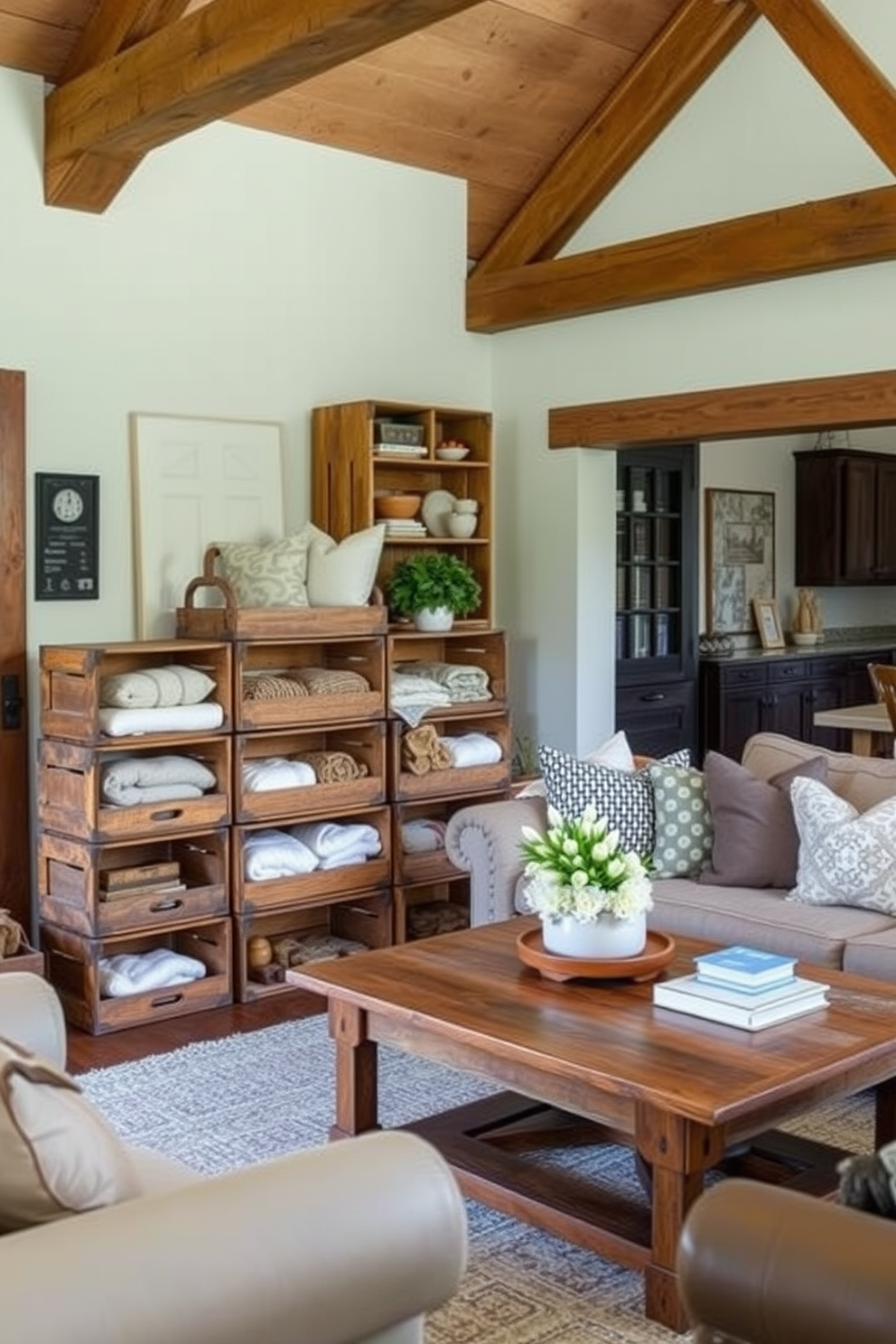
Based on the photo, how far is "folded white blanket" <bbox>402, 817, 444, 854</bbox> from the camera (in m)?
5.45

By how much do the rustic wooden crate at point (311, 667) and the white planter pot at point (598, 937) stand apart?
6.13 ft

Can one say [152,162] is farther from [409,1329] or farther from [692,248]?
[409,1329]

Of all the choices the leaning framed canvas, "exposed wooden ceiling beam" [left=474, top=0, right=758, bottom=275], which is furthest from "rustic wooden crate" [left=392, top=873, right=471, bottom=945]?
the leaning framed canvas

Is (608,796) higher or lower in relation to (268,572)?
lower

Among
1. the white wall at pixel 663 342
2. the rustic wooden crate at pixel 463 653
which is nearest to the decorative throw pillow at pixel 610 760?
the rustic wooden crate at pixel 463 653

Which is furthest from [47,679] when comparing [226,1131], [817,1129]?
[817,1129]

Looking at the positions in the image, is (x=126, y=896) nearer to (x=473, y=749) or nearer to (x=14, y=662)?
(x=14, y=662)

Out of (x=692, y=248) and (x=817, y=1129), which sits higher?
(x=692, y=248)

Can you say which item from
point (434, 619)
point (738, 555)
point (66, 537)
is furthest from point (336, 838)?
point (738, 555)

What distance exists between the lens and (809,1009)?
308 cm

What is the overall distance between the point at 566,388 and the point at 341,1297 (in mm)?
4808

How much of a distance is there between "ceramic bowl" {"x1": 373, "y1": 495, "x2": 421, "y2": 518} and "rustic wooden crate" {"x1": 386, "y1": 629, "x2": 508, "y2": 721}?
1.62 ft

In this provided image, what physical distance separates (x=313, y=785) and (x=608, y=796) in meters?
1.14

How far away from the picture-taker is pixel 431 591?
552 centimetres
